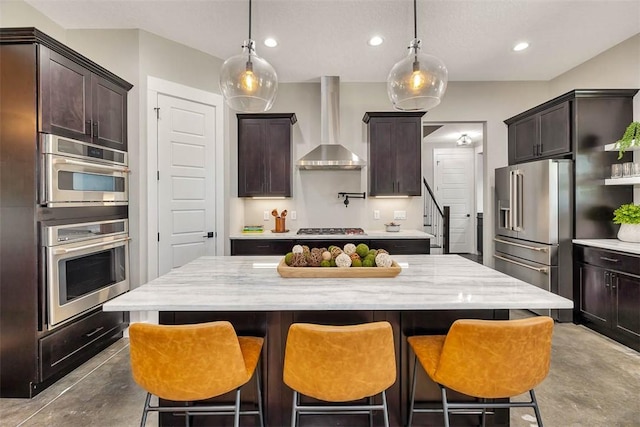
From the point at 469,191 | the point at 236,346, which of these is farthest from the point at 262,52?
the point at 469,191

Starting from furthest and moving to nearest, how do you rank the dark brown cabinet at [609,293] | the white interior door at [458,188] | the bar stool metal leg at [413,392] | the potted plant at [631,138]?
1. the white interior door at [458,188]
2. the potted plant at [631,138]
3. the dark brown cabinet at [609,293]
4. the bar stool metal leg at [413,392]

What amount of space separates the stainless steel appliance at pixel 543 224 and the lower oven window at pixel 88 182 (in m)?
4.36

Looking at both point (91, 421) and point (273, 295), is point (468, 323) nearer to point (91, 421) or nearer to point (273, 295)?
point (273, 295)

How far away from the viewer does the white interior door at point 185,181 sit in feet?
11.1

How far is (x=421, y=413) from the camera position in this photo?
174 centimetres

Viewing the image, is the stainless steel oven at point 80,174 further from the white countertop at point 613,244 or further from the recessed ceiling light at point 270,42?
the white countertop at point 613,244

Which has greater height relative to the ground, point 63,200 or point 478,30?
point 478,30

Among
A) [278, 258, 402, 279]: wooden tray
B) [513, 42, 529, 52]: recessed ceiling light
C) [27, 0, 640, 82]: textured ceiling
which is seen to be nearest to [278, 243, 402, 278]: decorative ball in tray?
[278, 258, 402, 279]: wooden tray

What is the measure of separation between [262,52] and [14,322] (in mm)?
3321

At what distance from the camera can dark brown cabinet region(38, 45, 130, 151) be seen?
227 cm

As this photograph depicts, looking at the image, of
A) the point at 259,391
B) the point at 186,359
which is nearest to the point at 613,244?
the point at 259,391

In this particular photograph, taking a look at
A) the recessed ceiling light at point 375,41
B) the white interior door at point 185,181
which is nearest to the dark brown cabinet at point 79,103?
the white interior door at point 185,181

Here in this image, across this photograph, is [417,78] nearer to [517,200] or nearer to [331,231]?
[331,231]

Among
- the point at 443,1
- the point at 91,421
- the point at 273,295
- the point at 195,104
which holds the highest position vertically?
the point at 443,1
